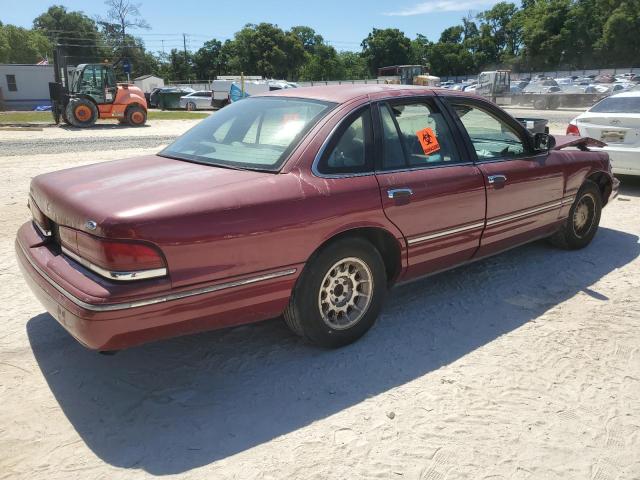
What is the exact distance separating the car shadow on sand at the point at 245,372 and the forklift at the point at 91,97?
1846 cm

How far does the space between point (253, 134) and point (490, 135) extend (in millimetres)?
2162

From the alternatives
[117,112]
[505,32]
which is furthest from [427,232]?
[505,32]

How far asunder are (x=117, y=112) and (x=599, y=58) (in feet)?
248

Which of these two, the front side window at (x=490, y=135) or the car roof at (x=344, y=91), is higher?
the car roof at (x=344, y=91)

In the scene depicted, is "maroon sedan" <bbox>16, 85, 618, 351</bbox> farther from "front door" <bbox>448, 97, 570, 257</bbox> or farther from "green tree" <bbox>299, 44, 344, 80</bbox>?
"green tree" <bbox>299, 44, 344, 80</bbox>

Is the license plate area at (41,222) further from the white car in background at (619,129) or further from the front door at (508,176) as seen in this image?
the white car in background at (619,129)

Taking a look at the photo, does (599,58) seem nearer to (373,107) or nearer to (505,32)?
(505,32)

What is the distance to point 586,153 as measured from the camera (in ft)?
17.0

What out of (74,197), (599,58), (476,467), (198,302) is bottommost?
(476,467)

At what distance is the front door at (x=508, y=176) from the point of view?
4148 millimetres

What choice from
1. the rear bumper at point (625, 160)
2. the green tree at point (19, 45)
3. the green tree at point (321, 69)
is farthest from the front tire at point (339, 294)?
the green tree at point (19, 45)

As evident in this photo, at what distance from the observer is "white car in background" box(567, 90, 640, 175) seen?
295 inches

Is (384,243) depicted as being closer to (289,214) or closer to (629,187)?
(289,214)

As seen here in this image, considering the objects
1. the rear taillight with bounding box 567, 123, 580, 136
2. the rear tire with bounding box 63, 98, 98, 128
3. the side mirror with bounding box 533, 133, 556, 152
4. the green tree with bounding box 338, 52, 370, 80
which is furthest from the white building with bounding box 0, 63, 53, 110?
the green tree with bounding box 338, 52, 370, 80
